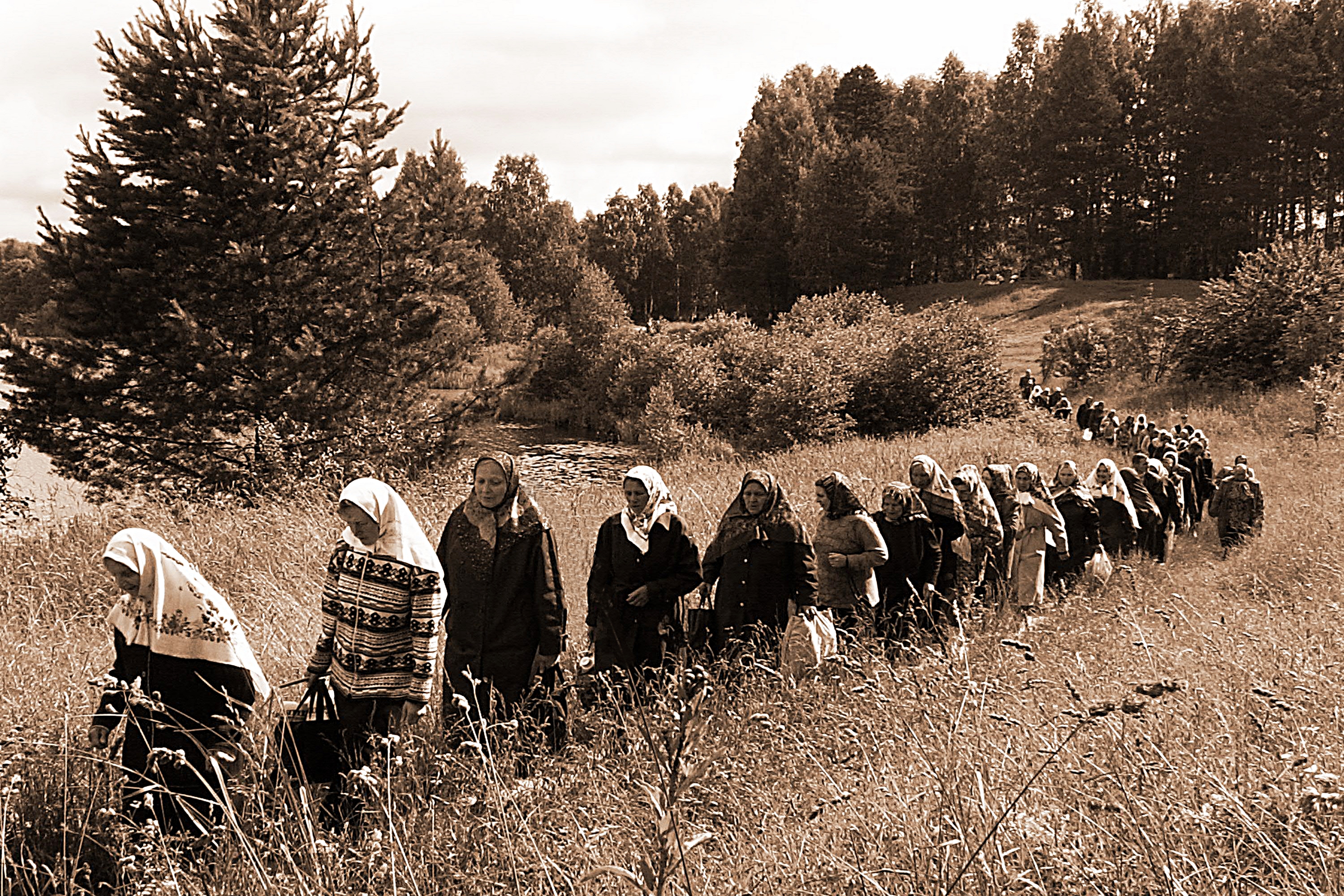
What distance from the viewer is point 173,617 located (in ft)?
12.2

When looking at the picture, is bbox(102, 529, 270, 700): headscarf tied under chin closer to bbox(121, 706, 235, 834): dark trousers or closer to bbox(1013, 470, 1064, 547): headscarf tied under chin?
bbox(121, 706, 235, 834): dark trousers

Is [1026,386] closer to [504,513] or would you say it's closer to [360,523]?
[504,513]

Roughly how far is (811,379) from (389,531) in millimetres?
23234

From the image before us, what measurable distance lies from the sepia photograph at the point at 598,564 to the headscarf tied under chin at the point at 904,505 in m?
0.05

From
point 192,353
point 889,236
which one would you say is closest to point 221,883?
point 192,353

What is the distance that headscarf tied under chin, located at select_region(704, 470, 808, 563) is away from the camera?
5.90m

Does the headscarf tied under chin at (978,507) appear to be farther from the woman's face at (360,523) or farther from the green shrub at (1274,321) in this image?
the green shrub at (1274,321)

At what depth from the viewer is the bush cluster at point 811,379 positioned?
26312 mm

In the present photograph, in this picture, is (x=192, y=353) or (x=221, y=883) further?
(x=192, y=353)

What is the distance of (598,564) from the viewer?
5.59 m

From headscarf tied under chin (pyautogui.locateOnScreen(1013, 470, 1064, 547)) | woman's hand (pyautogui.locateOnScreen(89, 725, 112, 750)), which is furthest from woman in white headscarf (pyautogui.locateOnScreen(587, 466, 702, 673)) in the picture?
headscarf tied under chin (pyautogui.locateOnScreen(1013, 470, 1064, 547))

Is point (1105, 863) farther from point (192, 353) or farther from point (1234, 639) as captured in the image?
point (192, 353)

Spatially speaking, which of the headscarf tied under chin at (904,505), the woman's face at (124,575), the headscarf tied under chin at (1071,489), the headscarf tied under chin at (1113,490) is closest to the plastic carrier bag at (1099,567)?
the headscarf tied under chin at (1071,489)

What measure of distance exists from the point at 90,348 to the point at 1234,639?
15938mm
